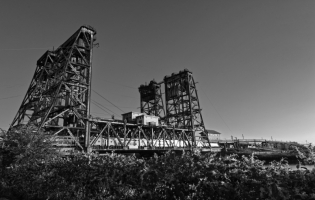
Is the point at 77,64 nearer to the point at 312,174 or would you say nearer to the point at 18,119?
the point at 18,119

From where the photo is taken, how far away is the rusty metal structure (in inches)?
1308

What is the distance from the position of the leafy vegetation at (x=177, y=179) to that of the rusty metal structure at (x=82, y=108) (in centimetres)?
1736

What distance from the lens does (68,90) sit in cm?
3425

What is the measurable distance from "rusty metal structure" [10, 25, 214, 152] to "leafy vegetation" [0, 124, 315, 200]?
1736 centimetres

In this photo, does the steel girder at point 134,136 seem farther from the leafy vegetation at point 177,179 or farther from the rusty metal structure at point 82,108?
the leafy vegetation at point 177,179

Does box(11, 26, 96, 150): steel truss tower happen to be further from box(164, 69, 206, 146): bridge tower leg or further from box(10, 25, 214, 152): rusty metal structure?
box(164, 69, 206, 146): bridge tower leg

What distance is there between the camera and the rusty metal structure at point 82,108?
33219 millimetres

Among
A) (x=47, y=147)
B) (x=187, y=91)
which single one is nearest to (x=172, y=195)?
(x=47, y=147)

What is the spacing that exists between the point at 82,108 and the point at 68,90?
3970mm

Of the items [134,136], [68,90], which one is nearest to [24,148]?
[68,90]

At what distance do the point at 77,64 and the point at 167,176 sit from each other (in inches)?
1405

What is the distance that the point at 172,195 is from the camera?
4359 millimetres

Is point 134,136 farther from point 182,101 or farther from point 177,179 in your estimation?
point 177,179

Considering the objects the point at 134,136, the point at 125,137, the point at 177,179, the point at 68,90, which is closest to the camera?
the point at 177,179
